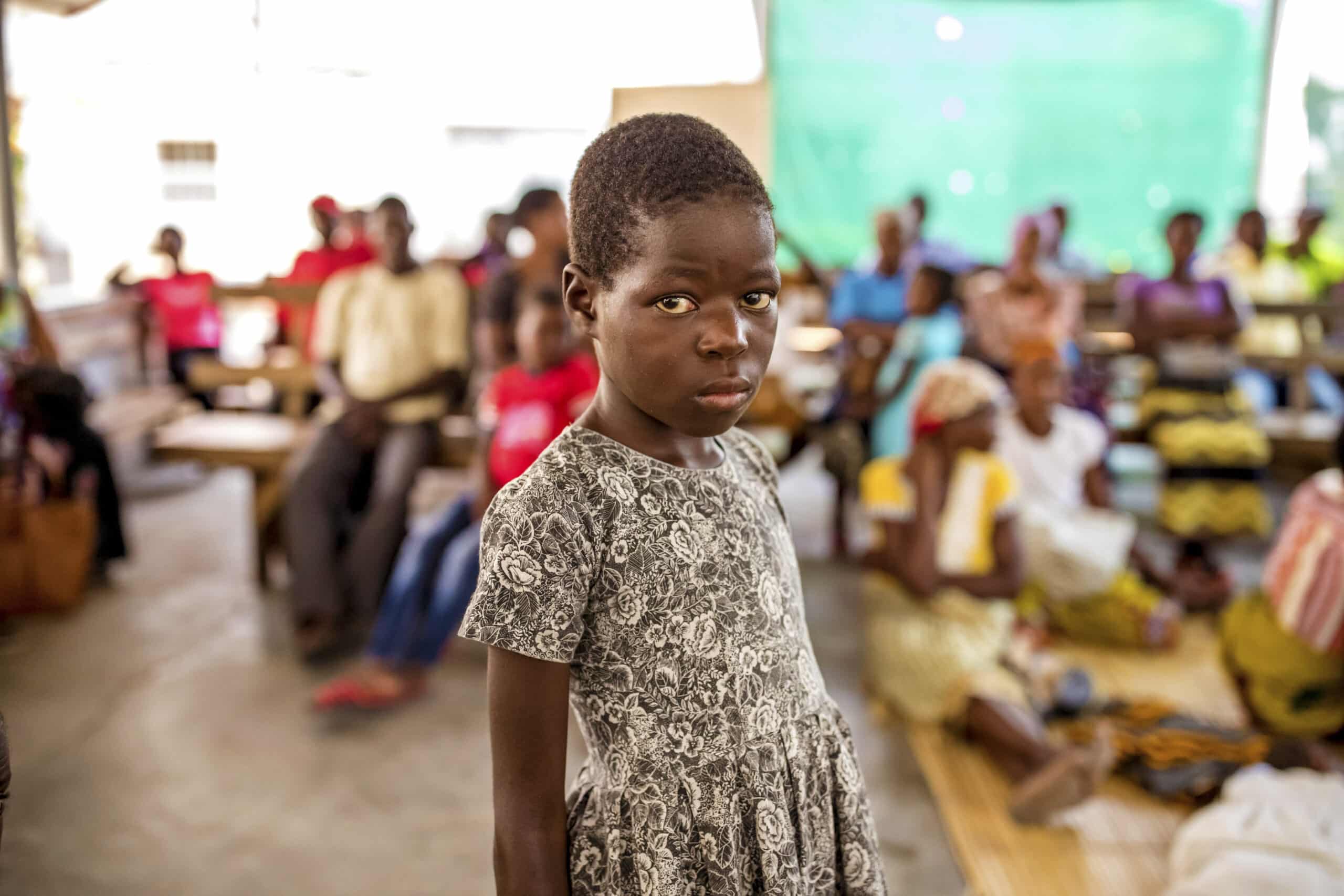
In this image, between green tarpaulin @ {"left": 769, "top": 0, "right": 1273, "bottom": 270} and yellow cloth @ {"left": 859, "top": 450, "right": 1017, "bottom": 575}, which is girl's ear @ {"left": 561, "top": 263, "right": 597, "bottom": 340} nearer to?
yellow cloth @ {"left": 859, "top": 450, "right": 1017, "bottom": 575}

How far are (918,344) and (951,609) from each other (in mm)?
1648

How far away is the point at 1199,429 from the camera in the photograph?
421cm

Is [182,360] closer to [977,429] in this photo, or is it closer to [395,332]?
[395,332]

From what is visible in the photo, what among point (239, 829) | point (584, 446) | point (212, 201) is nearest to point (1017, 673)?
point (239, 829)

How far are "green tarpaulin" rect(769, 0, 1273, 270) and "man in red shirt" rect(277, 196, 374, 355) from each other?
2772 mm

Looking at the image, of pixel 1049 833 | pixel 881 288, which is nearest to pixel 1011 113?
pixel 881 288

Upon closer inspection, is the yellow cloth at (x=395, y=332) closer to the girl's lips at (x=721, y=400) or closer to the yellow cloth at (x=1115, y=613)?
the yellow cloth at (x=1115, y=613)

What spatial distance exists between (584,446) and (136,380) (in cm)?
554

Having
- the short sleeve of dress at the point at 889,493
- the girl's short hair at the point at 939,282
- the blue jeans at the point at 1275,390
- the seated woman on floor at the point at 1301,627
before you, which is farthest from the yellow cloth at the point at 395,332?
the blue jeans at the point at 1275,390

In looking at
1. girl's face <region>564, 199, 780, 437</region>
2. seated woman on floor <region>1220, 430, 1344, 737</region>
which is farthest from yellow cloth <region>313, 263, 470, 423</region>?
girl's face <region>564, 199, 780, 437</region>

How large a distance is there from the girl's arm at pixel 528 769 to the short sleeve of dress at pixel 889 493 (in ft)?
6.99

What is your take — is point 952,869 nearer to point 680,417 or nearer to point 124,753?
point 680,417

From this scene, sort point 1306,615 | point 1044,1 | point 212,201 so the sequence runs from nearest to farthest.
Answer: point 1306,615
point 212,201
point 1044,1

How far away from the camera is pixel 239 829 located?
8.45 feet
